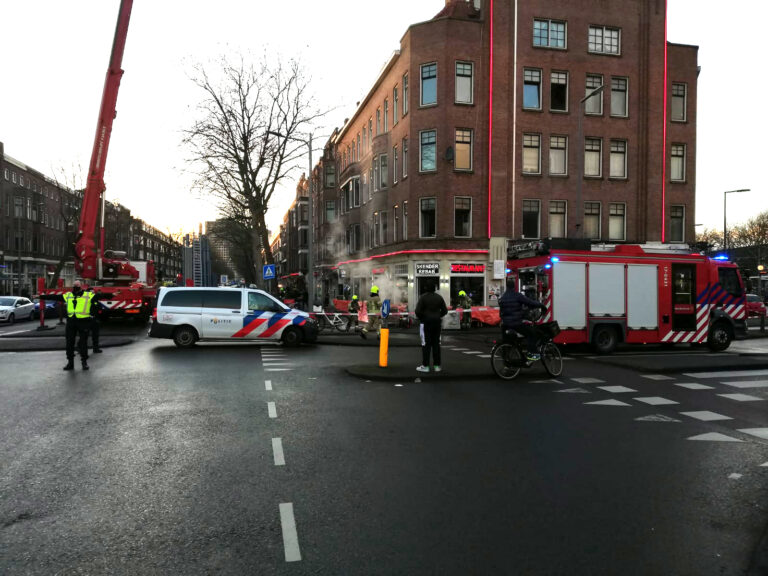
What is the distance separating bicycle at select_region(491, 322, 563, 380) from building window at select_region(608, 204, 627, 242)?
23.0 metres

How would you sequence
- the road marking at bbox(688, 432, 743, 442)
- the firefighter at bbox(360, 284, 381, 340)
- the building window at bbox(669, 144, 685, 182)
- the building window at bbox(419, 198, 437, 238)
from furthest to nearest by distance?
the building window at bbox(669, 144, 685, 182), the building window at bbox(419, 198, 437, 238), the firefighter at bbox(360, 284, 381, 340), the road marking at bbox(688, 432, 743, 442)

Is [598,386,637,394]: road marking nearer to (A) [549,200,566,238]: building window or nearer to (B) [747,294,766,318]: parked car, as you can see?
(A) [549,200,566,238]: building window

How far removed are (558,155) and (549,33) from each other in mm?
6347

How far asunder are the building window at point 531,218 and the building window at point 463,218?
2.97 meters

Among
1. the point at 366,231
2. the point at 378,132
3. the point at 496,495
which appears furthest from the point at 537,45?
the point at 496,495

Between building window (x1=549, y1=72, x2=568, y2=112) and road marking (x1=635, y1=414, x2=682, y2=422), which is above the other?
building window (x1=549, y1=72, x2=568, y2=112)

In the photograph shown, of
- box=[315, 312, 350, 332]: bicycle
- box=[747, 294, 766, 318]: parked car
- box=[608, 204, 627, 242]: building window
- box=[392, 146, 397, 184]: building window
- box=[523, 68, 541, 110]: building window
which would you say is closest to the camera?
box=[315, 312, 350, 332]: bicycle

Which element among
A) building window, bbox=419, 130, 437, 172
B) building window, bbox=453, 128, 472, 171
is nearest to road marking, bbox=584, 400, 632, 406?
building window, bbox=453, 128, 472, 171

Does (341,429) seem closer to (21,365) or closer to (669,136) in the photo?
(21,365)

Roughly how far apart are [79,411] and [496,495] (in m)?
5.77

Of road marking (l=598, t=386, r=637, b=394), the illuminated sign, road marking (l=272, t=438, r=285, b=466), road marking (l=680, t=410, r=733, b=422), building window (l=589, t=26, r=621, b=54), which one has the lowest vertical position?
road marking (l=598, t=386, r=637, b=394)

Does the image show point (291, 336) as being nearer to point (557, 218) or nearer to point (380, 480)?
point (380, 480)

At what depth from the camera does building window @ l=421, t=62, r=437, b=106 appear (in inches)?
1182

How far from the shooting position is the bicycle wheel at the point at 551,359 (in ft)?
35.2
